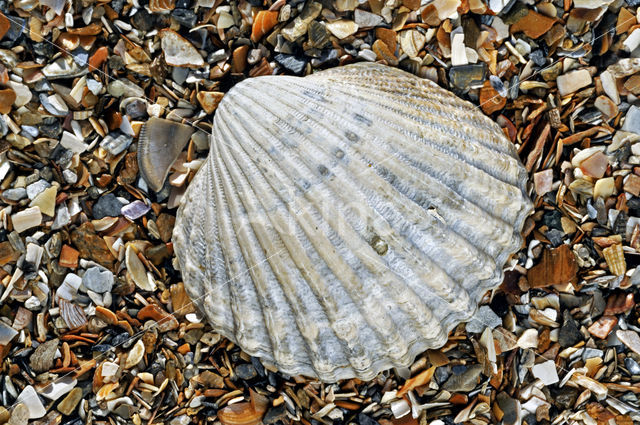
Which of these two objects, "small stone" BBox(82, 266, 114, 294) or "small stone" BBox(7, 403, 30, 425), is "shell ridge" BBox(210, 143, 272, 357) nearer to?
"small stone" BBox(82, 266, 114, 294)

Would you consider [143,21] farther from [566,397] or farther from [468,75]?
[566,397]

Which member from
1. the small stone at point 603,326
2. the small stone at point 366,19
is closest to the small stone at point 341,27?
the small stone at point 366,19

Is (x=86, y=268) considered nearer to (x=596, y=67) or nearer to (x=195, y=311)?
(x=195, y=311)

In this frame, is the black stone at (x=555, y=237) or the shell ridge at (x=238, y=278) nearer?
the shell ridge at (x=238, y=278)

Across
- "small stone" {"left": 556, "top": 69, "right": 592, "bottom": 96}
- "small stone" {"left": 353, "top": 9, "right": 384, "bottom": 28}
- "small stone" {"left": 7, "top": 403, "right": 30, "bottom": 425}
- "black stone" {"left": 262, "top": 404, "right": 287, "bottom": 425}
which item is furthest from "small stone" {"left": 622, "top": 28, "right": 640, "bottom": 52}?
"small stone" {"left": 7, "top": 403, "right": 30, "bottom": 425}

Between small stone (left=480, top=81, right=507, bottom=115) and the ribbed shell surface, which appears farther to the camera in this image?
small stone (left=480, top=81, right=507, bottom=115)

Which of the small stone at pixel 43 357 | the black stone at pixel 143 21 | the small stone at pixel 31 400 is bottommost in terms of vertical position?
the small stone at pixel 31 400

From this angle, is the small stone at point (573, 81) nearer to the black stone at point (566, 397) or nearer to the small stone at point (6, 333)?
the black stone at point (566, 397)
